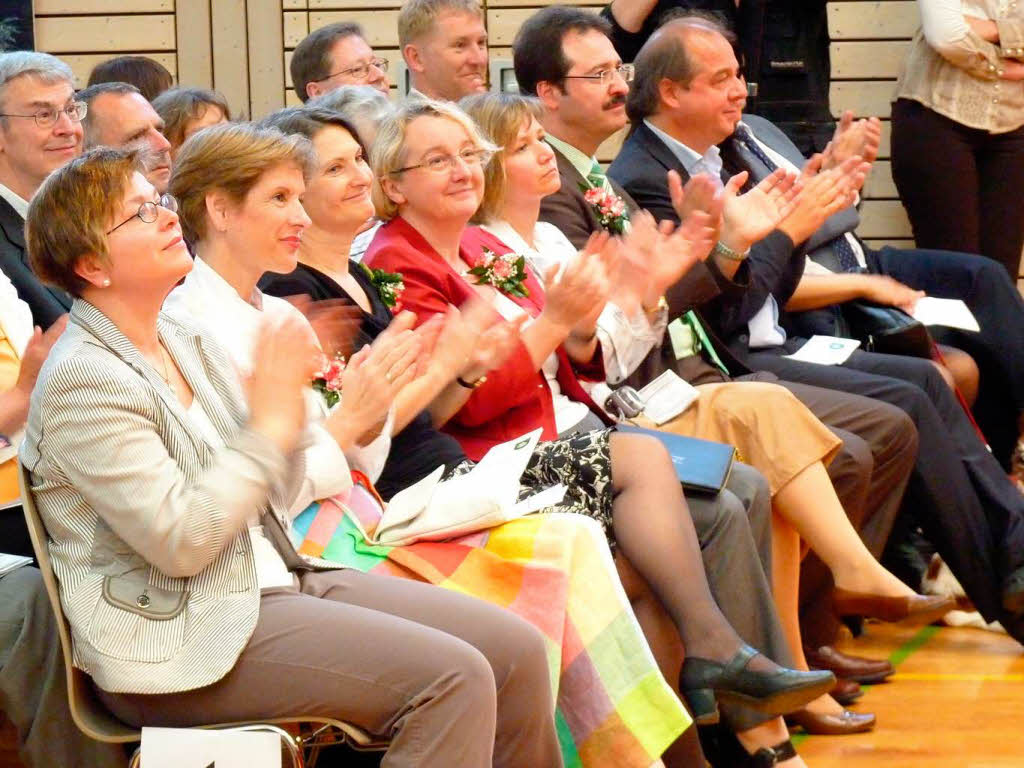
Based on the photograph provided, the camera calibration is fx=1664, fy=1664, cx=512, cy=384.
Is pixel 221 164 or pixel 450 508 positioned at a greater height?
pixel 221 164

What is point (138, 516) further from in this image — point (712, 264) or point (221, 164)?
point (712, 264)

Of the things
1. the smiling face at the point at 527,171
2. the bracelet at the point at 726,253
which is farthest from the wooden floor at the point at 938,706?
the smiling face at the point at 527,171

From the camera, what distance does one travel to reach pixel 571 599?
304cm

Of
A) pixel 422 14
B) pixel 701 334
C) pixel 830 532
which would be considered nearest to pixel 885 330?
pixel 701 334

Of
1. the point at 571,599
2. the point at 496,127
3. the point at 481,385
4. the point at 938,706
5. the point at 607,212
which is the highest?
the point at 496,127

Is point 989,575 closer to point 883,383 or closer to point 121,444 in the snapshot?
point 883,383

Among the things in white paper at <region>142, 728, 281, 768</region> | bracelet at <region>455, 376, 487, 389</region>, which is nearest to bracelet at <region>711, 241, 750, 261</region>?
bracelet at <region>455, 376, 487, 389</region>

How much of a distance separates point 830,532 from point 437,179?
4.12 ft

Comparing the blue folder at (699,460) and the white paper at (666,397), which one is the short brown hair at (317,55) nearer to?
the white paper at (666,397)

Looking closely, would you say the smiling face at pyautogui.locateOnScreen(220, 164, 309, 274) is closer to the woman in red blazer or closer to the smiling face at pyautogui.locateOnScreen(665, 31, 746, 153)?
the woman in red blazer

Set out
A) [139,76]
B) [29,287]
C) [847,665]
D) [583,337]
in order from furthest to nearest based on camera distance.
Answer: [139,76]
[847,665]
[583,337]
[29,287]

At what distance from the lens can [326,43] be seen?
5.38 meters

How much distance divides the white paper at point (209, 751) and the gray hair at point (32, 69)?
80.4 inches

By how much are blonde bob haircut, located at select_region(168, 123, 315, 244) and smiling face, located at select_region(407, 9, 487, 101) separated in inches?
86.4
